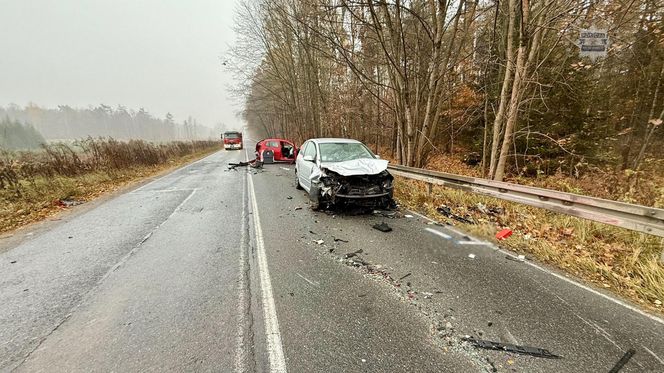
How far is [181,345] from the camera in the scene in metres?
2.34

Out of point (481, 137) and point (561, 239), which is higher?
point (481, 137)

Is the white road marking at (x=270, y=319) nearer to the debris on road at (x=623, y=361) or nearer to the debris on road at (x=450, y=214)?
the debris on road at (x=623, y=361)

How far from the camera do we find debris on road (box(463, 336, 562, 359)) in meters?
2.20

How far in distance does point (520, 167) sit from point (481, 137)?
2.31 meters

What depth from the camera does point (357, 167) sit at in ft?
20.0

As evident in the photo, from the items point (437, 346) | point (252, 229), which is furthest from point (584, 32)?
point (252, 229)

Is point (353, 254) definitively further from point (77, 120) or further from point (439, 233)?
point (77, 120)

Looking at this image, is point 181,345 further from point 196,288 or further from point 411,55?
point 411,55

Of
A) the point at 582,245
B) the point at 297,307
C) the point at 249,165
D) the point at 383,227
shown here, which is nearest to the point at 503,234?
the point at 582,245

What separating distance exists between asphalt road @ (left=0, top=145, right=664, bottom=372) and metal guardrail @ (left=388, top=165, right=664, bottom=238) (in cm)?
120

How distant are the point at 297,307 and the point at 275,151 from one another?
1520cm

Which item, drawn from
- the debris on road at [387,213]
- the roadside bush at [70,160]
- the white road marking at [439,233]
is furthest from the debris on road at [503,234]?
the roadside bush at [70,160]

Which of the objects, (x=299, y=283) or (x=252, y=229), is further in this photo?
(x=252, y=229)

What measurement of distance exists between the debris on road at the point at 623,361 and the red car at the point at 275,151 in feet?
53.4
